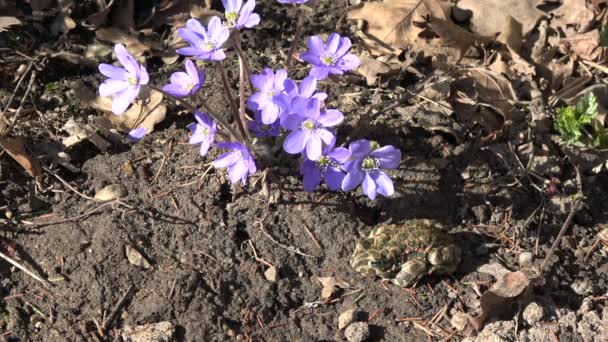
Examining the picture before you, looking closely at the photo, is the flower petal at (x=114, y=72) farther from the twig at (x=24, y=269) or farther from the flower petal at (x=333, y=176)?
the twig at (x=24, y=269)

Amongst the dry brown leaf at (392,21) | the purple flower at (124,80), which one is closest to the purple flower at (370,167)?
the purple flower at (124,80)

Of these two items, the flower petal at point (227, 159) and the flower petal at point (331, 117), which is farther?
the flower petal at point (227, 159)

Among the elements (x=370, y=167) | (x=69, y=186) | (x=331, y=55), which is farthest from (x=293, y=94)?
(x=69, y=186)

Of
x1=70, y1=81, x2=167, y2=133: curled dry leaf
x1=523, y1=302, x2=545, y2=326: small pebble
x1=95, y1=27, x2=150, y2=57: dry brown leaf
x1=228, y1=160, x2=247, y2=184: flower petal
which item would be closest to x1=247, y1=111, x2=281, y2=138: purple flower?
x1=228, y1=160, x2=247, y2=184: flower petal

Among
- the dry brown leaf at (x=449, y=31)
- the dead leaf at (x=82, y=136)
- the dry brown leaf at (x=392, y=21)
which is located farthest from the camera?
the dry brown leaf at (x=392, y=21)

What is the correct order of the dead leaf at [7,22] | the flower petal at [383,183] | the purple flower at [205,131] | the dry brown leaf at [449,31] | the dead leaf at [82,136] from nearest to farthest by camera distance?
the purple flower at [205,131]
the flower petal at [383,183]
the dead leaf at [82,136]
the dead leaf at [7,22]
the dry brown leaf at [449,31]

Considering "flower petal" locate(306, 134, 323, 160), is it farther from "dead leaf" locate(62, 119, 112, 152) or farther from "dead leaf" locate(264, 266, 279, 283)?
"dead leaf" locate(62, 119, 112, 152)

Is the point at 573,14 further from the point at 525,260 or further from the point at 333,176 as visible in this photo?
the point at 333,176
